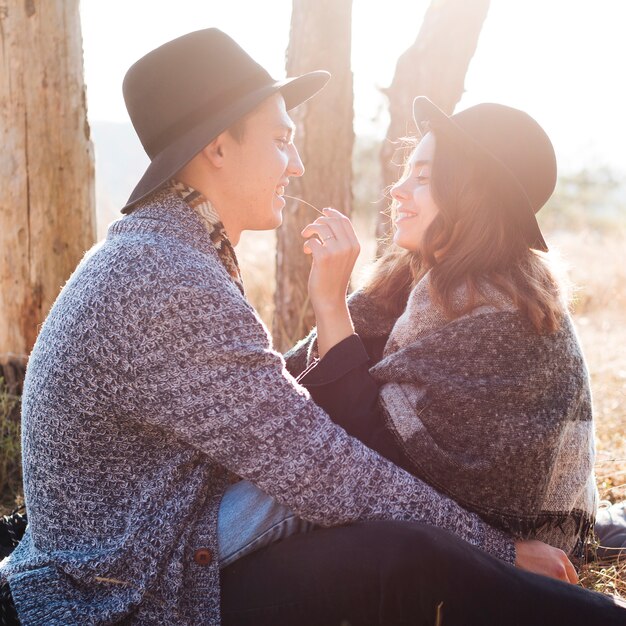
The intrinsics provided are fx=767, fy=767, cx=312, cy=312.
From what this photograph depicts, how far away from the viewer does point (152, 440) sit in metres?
1.94

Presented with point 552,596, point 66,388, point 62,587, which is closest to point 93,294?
point 66,388

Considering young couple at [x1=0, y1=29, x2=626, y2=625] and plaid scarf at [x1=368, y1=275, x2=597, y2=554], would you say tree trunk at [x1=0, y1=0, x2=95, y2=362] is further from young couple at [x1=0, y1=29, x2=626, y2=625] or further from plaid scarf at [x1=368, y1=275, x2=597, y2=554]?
plaid scarf at [x1=368, y1=275, x2=597, y2=554]

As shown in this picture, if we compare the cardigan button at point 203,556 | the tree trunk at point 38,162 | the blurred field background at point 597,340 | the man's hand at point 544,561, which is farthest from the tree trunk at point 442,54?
the cardigan button at point 203,556

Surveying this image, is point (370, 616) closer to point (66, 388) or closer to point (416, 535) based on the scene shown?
point (416, 535)

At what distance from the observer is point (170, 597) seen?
1870 millimetres

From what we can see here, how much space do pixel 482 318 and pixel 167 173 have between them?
1.04 m

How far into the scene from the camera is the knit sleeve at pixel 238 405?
1.83 m

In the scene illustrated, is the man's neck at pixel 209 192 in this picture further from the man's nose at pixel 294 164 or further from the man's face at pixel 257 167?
the man's nose at pixel 294 164

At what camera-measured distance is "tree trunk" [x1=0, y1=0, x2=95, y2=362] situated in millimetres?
3639

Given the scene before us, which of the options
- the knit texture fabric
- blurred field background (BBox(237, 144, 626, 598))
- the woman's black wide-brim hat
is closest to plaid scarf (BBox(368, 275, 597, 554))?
the knit texture fabric

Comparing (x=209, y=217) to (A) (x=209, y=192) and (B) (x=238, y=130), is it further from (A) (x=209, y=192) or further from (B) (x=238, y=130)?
(B) (x=238, y=130)

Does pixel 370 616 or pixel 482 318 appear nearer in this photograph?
pixel 370 616

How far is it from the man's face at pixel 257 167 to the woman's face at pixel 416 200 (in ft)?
1.52

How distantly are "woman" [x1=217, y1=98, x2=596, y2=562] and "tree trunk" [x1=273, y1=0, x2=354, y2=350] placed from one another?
1919mm
